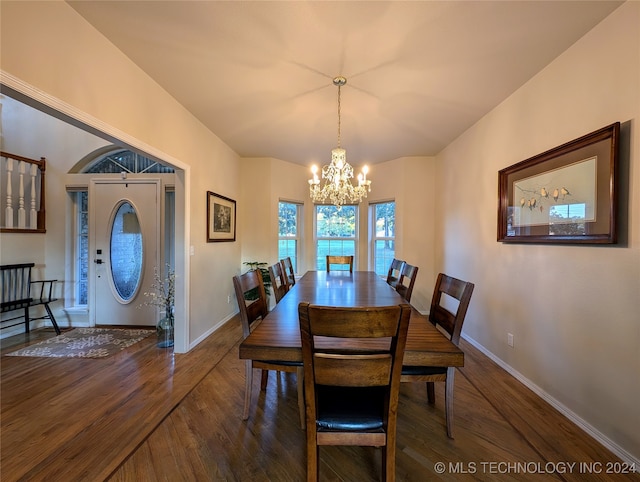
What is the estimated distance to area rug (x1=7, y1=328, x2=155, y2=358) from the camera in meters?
2.80

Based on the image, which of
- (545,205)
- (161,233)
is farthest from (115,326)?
(545,205)

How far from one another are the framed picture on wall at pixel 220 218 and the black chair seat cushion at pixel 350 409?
2644 mm

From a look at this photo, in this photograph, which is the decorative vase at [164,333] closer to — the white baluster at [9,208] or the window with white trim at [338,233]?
the white baluster at [9,208]

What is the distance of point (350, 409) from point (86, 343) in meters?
3.38

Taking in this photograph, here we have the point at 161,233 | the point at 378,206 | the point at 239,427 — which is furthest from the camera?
the point at 378,206

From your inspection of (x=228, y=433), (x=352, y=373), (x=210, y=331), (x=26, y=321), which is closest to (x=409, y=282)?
(x=352, y=373)

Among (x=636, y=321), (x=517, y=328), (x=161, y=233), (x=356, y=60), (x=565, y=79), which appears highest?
(x=356, y=60)

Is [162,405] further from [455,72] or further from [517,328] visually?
[455,72]

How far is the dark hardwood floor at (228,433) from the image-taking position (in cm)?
142

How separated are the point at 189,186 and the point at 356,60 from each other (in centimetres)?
208

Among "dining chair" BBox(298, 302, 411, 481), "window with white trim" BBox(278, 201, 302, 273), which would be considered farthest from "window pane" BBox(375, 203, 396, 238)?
"dining chair" BBox(298, 302, 411, 481)

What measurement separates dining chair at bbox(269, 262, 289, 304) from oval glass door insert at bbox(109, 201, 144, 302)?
2.21 metres

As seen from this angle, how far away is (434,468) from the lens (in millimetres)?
1441

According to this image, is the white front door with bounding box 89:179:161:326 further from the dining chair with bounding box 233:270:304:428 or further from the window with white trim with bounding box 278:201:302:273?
the dining chair with bounding box 233:270:304:428
